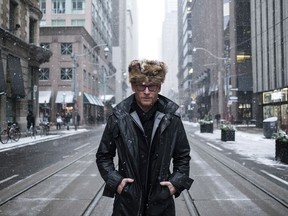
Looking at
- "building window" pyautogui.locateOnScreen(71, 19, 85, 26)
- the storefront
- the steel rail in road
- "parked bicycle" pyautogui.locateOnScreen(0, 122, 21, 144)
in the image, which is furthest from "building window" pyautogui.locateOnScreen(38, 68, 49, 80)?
the steel rail in road

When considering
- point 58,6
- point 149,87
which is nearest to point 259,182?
point 149,87

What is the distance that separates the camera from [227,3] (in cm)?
6412

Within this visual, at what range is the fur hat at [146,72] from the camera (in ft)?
10.4

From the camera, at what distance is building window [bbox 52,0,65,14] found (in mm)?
64500

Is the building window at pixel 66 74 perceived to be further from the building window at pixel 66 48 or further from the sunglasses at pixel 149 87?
the sunglasses at pixel 149 87

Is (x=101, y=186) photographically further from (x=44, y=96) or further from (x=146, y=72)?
(x=44, y=96)

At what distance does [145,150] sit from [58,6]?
6566cm

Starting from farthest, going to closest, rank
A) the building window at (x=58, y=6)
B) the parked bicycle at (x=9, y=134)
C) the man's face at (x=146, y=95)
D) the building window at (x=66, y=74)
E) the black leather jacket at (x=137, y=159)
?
the building window at (x=58, y=6) → the building window at (x=66, y=74) → the parked bicycle at (x=9, y=134) → the man's face at (x=146, y=95) → the black leather jacket at (x=137, y=159)

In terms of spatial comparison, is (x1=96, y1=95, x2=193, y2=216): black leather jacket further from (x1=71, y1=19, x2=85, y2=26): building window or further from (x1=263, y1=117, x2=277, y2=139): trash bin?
(x1=71, y1=19, x2=85, y2=26): building window

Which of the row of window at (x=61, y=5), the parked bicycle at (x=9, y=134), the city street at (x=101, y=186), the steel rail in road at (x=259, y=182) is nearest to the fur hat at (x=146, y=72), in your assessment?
the city street at (x=101, y=186)

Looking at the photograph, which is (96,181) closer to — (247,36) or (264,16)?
(264,16)

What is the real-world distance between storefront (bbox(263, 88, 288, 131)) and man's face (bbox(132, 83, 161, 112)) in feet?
102

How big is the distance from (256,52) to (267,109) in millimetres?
6780

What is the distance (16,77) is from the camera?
31188 millimetres
